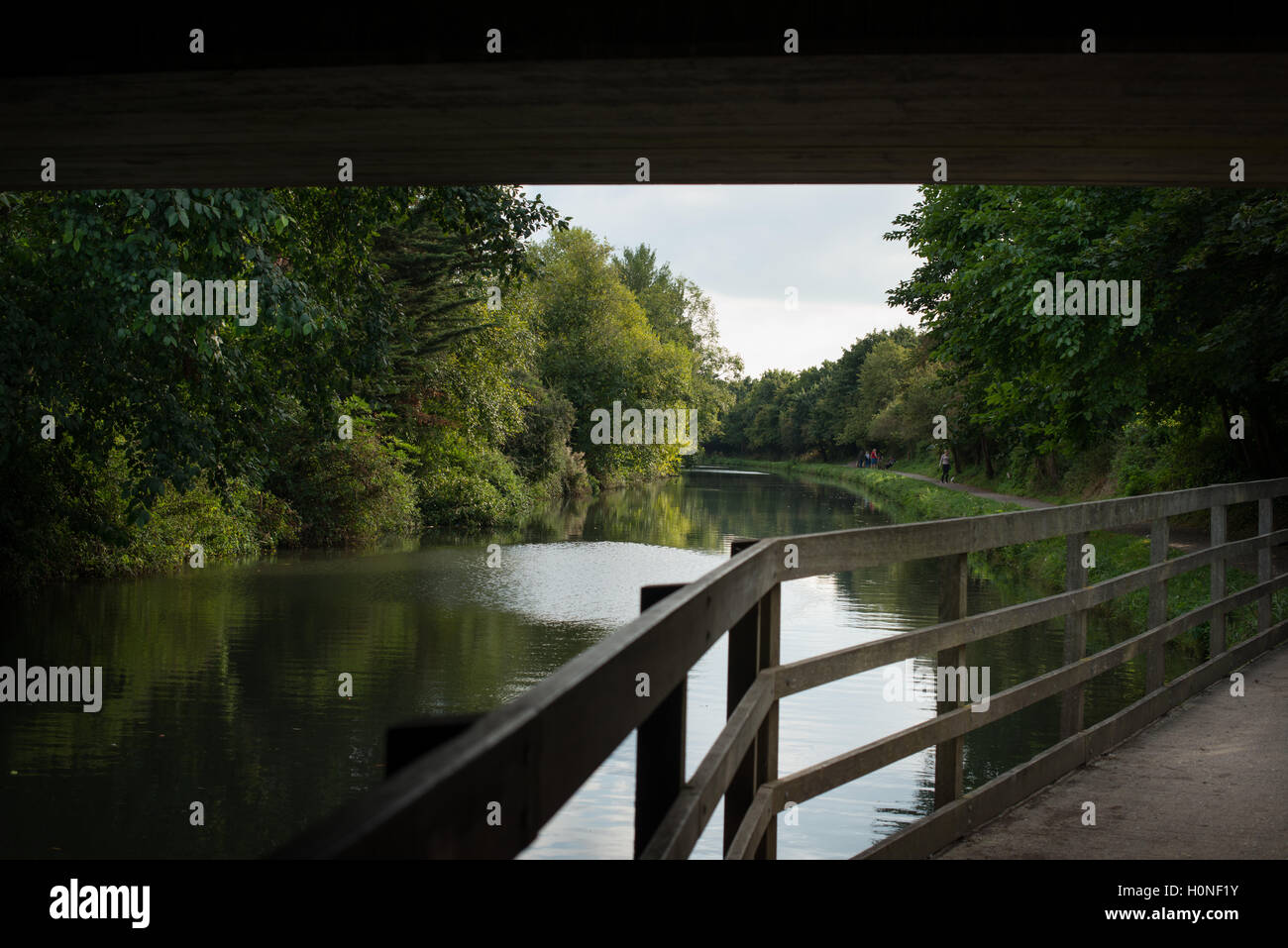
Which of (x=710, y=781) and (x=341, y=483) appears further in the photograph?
(x=341, y=483)

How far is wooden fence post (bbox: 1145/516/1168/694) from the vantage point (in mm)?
6246

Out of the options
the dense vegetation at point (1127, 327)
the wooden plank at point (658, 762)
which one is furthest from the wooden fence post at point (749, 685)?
the dense vegetation at point (1127, 327)

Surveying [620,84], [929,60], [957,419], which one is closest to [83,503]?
[620,84]

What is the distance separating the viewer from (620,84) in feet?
15.2

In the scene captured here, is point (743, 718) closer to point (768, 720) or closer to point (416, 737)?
point (768, 720)

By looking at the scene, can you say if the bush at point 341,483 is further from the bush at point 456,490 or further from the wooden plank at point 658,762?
the wooden plank at point 658,762

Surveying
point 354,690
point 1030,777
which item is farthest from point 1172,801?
point 354,690

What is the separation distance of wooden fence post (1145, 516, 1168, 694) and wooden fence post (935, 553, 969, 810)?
2.32 m

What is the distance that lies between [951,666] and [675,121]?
257 centimetres

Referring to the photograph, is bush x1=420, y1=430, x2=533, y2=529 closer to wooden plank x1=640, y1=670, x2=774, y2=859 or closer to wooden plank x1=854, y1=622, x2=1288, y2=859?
wooden plank x1=854, y1=622, x2=1288, y2=859

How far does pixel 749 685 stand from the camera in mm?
3146

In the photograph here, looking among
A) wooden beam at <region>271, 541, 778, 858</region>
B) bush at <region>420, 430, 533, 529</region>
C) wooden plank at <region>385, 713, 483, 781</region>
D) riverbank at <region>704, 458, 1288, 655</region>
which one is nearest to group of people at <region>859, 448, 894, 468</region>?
riverbank at <region>704, 458, 1288, 655</region>

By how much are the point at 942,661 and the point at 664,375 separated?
4598 cm
